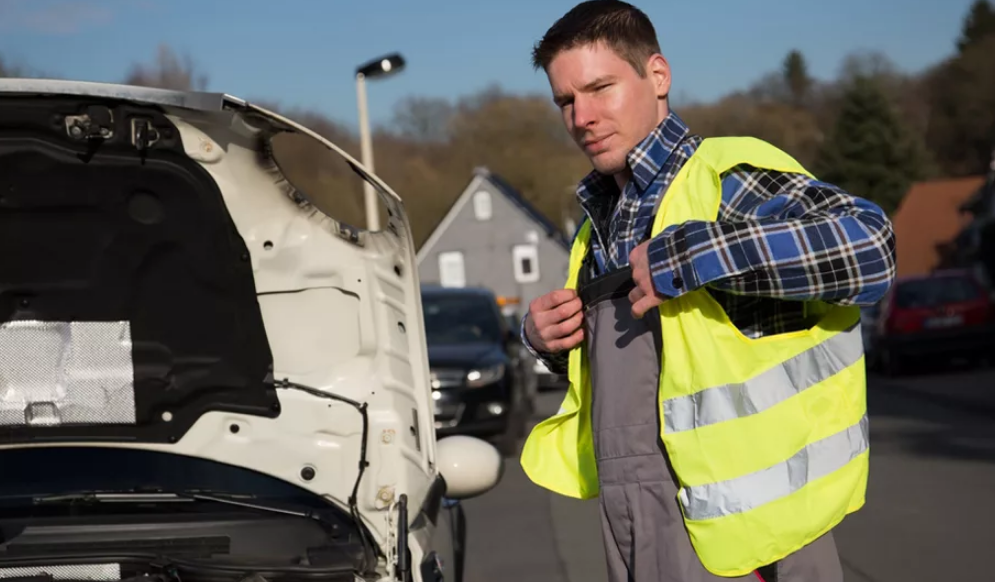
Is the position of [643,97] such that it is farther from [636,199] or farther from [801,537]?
[801,537]

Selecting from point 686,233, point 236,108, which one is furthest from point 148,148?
point 686,233

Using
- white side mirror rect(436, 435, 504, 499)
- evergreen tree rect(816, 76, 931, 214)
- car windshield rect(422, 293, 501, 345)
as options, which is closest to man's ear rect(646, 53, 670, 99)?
white side mirror rect(436, 435, 504, 499)

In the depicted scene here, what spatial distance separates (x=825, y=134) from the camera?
72.9 m

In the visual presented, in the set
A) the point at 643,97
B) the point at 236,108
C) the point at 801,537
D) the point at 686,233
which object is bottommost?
the point at 801,537

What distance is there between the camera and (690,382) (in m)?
2.40

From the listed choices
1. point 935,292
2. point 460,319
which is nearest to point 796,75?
point 935,292

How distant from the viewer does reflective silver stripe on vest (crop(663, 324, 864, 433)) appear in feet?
7.84

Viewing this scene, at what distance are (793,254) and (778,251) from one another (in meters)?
0.03

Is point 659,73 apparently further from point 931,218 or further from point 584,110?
point 931,218

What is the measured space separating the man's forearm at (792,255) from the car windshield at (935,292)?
67.1ft

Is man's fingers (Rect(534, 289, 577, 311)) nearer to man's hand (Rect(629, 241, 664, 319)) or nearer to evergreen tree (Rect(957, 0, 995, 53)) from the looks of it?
man's hand (Rect(629, 241, 664, 319))

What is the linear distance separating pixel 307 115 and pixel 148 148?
26616 mm

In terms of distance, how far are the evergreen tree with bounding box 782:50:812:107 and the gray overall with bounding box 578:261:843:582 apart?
8024cm

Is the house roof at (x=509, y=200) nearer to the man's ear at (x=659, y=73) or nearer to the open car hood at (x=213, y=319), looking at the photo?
the open car hood at (x=213, y=319)
